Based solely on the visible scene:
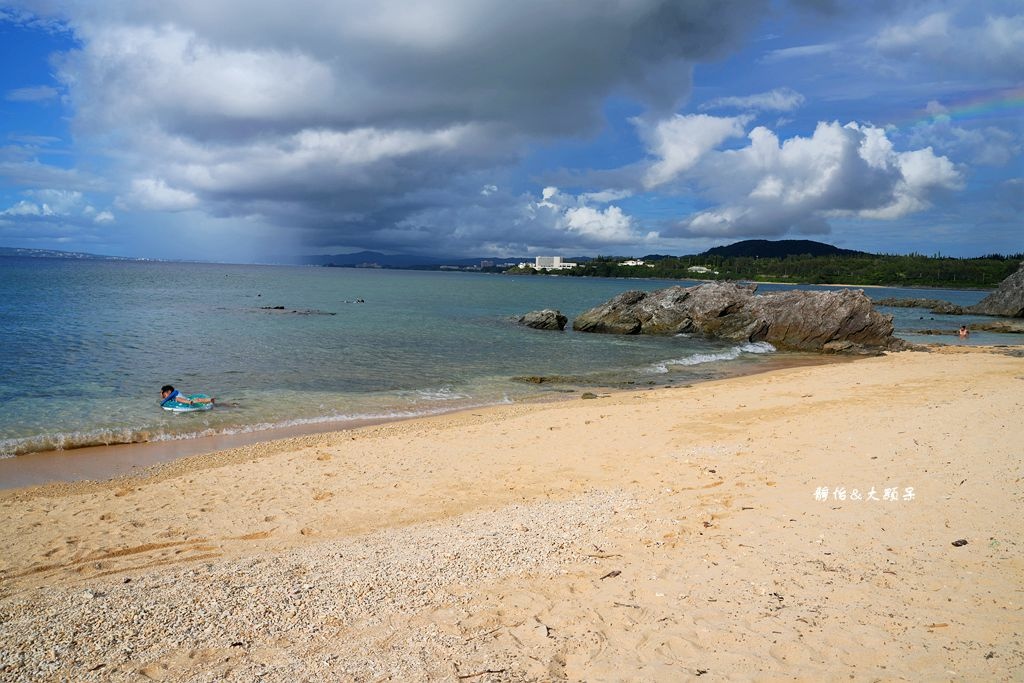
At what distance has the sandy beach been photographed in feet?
16.4

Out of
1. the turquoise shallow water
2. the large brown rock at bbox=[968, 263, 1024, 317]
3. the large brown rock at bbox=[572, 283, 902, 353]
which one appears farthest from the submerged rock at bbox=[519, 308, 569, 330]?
the large brown rock at bbox=[968, 263, 1024, 317]

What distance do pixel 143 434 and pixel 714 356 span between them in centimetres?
2729

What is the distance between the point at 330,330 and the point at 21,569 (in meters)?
34.3

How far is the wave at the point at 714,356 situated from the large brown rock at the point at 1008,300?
171 ft

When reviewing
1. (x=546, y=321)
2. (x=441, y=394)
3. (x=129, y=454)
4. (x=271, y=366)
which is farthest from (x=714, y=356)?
(x=129, y=454)

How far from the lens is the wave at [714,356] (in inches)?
1169

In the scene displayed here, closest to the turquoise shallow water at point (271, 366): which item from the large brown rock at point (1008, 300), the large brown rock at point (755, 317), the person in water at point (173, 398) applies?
the person in water at point (173, 398)

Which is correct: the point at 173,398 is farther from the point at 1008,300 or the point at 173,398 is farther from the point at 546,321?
the point at 1008,300

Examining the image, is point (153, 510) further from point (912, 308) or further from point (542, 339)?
point (912, 308)

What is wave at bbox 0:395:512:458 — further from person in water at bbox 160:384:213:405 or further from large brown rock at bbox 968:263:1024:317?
large brown rock at bbox 968:263:1024:317

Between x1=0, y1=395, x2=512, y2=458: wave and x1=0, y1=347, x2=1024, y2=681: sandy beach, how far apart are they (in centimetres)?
322

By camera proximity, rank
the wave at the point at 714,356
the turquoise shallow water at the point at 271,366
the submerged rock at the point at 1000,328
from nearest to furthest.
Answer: the turquoise shallow water at the point at 271,366 → the wave at the point at 714,356 → the submerged rock at the point at 1000,328

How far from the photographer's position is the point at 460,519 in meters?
8.88

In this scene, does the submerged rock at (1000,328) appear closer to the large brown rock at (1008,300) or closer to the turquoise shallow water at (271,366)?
the turquoise shallow water at (271,366)
